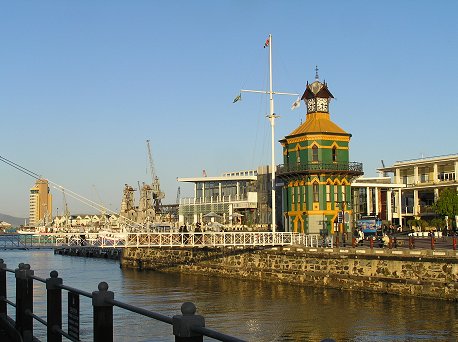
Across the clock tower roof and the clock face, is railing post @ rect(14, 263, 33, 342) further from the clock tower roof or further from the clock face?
the clock face

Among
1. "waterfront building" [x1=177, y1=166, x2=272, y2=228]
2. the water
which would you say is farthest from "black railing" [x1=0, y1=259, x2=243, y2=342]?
"waterfront building" [x1=177, y1=166, x2=272, y2=228]

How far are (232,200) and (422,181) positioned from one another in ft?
90.0

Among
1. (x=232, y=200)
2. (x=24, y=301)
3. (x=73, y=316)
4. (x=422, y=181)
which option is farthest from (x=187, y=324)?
(x=422, y=181)

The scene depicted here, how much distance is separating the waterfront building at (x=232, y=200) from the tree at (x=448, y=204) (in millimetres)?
19991

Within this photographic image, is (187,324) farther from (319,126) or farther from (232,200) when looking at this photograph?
(232,200)

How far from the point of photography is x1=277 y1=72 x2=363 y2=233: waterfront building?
5556cm

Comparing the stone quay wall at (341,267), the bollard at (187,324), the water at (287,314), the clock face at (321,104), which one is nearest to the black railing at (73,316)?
the bollard at (187,324)

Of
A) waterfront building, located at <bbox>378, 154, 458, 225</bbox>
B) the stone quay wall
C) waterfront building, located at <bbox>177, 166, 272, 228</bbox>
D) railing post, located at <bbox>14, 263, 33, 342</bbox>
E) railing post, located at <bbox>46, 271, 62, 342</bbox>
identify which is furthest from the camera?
waterfront building, located at <bbox>378, 154, 458, 225</bbox>

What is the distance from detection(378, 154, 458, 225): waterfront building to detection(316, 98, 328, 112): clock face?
3176 centimetres

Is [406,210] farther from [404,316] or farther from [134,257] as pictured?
[404,316]

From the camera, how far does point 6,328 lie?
40.2ft

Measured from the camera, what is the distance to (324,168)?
55.4 meters

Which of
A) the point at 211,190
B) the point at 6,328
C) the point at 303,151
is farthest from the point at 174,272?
the point at 6,328

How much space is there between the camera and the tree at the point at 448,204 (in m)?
74.9
